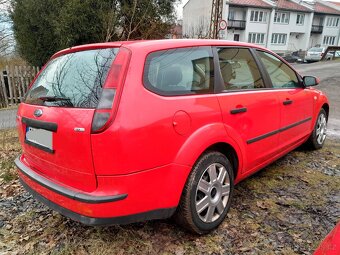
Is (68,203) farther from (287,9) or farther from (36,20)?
(287,9)

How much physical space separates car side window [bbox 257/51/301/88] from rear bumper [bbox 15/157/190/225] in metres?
1.86

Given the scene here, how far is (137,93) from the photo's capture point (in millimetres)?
1987

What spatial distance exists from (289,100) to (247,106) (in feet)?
3.29

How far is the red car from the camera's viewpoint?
1.96 metres

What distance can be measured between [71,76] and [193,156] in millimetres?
1161

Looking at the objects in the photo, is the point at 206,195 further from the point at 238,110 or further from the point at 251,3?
the point at 251,3

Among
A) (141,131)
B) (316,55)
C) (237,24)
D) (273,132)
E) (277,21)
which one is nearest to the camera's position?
(141,131)

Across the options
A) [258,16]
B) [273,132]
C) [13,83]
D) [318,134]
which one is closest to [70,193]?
[273,132]

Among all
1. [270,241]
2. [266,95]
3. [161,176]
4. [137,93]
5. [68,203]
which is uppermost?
[137,93]

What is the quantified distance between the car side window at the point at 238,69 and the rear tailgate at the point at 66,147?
4.55 ft

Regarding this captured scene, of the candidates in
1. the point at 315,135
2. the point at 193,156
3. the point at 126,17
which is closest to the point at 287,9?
the point at 126,17

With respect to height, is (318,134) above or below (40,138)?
below

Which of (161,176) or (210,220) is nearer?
(161,176)

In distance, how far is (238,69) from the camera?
9.62 ft
